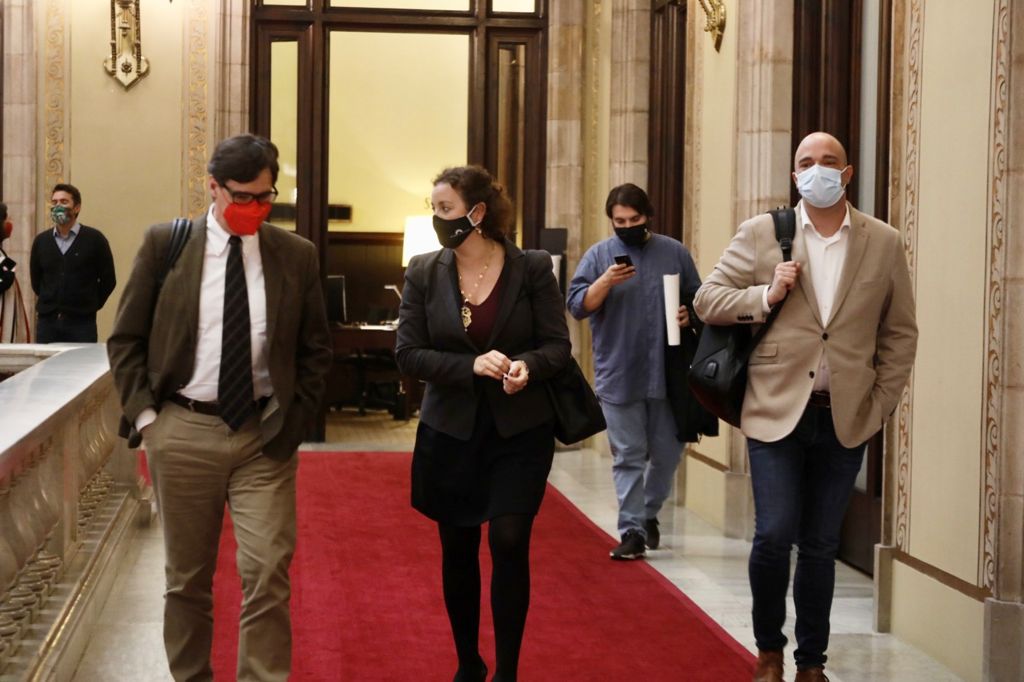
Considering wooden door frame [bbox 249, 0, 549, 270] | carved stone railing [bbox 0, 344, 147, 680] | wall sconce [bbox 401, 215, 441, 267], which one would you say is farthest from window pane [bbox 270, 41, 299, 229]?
carved stone railing [bbox 0, 344, 147, 680]

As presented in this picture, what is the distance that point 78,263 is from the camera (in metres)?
9.68

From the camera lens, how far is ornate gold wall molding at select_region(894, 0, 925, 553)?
5.59 meters

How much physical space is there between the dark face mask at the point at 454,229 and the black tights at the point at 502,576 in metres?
0.81

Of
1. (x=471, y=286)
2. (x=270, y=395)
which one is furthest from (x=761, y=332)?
(x=270, y=395)

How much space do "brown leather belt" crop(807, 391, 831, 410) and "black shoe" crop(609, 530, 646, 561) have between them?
2.77 meters

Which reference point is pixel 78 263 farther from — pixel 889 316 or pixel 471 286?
pixel 889 316

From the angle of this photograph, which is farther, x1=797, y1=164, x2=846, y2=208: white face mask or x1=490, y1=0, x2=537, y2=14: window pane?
x1=490, y1=0, x2=537, y2=14: window pane

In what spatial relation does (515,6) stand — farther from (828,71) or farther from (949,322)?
(949,322)

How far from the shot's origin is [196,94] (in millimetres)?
12125

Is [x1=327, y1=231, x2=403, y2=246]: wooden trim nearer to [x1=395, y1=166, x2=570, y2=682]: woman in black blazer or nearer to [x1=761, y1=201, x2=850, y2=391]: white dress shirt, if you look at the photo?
[x1=395, y1=166, x2=570, y2=682]: woman in black blazer

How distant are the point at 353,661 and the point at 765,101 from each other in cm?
377

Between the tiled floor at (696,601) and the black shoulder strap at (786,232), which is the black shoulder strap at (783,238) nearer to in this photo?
the black shoulder strap at (786,232)

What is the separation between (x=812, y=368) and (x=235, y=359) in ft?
5.51

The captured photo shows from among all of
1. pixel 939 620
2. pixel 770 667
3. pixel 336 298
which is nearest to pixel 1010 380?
pixel 939 620
